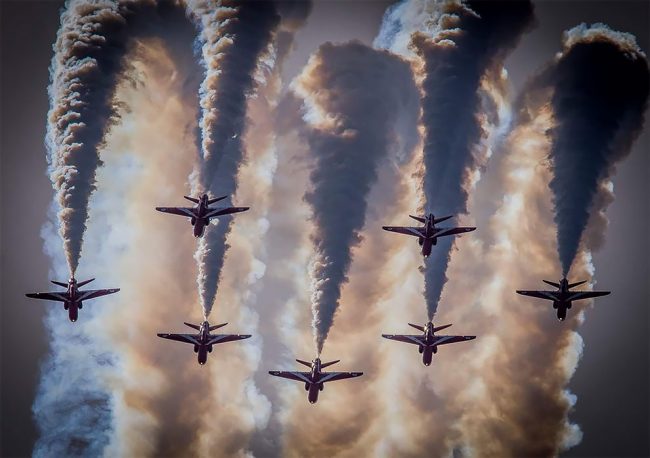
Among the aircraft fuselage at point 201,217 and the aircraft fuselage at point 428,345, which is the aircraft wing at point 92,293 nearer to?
the aircraft fuselage at point 201,217

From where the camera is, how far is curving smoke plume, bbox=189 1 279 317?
63.1 meters

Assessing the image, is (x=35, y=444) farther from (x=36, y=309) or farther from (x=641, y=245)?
(x=641, y=245)

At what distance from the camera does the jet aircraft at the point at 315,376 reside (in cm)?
7131

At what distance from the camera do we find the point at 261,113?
71.3 meters

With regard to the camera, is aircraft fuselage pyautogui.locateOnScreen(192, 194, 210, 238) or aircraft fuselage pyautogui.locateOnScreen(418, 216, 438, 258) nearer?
aircraft fuselage pyautogui.locateOnScreen(192, 194, 210, 238)

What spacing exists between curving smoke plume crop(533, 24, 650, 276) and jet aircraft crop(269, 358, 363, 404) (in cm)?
1849

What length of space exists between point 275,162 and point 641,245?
3747cm

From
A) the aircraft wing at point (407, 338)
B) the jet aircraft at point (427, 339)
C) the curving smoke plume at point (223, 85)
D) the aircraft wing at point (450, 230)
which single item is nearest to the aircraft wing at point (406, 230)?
the aircraft wing at point (450, 230)

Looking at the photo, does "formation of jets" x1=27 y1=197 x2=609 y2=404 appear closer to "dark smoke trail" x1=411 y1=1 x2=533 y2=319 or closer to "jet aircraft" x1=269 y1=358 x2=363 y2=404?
"jet aircraft" x1=269 y1=358 x2=363 y2=404

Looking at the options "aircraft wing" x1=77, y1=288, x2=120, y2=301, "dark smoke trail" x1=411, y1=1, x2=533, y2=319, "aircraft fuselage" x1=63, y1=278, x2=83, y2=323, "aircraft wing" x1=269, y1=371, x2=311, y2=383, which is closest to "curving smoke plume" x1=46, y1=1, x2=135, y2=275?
"aircraft fuselage" x1=63, y1=278, x2=83, y2=323

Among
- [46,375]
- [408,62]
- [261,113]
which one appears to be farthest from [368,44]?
[46,375]

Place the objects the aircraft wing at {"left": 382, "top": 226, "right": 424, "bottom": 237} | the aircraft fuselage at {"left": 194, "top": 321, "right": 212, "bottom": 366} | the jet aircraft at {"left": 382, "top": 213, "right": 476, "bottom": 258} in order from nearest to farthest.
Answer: the jet aircraft at {"left": 382, "top": 213, "right": 476, "bottom": 258}
the aircraft wing at {"left": 382, "top": 226, "right": 424, "bottom": 237}
the aircraft fuselage at {"left": 194, "top": 321, "right": 212, "bottom": 366}

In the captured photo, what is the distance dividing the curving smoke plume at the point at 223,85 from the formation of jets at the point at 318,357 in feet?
5.70

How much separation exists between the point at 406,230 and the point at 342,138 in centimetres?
809
